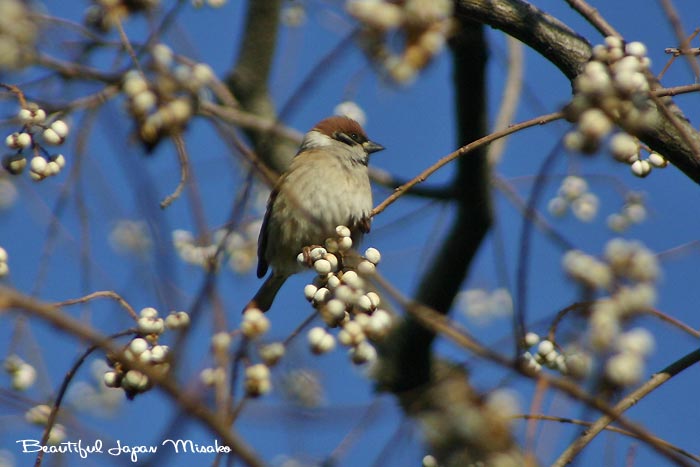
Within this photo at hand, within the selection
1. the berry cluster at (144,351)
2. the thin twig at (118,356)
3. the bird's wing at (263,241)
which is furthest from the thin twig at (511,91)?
the thin twig at (118,356)

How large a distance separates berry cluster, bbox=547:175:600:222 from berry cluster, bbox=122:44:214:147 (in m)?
2.81

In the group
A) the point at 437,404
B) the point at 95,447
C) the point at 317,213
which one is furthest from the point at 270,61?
the point at 437,404

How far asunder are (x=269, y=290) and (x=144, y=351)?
8.31 ft

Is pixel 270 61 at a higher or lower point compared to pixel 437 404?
higher

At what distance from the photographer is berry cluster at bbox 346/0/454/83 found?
112 cm

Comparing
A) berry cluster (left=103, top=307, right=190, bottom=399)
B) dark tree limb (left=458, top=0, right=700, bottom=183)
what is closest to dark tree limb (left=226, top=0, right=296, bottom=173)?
dark tree limb (left=458, top=0, right=700, bottom=183)

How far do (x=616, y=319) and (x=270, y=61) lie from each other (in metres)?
4.45

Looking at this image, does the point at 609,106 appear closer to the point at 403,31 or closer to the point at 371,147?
the point at 403,31

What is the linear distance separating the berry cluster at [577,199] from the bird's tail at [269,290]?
57.2 inches

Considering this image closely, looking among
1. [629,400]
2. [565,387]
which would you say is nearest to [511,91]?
[629,400]

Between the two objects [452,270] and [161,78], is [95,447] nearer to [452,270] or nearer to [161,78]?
[161,78]

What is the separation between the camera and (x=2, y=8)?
1.07 meters

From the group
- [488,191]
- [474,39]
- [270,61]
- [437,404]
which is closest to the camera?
[437,404]

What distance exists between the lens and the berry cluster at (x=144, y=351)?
1.70 meters
